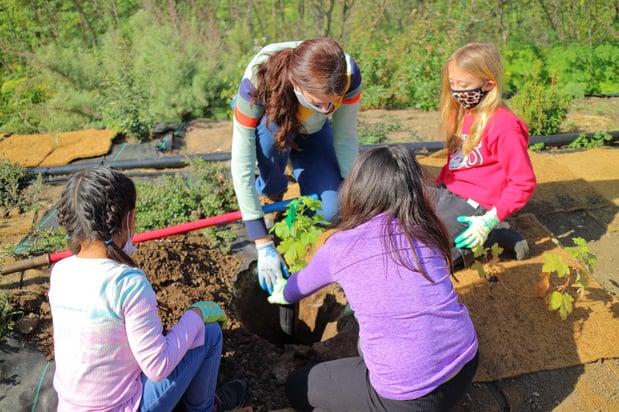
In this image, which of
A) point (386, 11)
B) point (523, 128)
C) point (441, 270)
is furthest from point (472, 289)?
point (386, 11)

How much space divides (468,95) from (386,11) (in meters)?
5.09

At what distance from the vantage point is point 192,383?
5.97ft

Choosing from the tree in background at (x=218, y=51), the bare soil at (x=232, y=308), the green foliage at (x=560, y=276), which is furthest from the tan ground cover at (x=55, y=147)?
the green foliage at (x=560, y=276)

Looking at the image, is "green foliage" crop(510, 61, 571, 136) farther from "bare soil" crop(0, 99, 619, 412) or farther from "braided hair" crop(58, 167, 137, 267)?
"braided hair" crop(58, 167, 137, 267)

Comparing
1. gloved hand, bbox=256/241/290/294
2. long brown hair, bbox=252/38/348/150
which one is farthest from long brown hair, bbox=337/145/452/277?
gloved hand, bbox=256/241/290/294

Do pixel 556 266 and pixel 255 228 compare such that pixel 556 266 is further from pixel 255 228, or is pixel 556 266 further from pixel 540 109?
pixel 540 109

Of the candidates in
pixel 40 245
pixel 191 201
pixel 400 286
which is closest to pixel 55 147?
pixel 40 245

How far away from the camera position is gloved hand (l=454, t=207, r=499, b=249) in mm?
2543

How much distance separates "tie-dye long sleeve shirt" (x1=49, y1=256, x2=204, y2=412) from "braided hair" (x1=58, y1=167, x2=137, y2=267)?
69 millimetres

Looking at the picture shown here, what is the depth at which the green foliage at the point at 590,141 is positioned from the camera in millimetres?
4109

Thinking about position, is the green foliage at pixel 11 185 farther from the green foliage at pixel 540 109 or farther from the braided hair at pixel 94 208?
the green foliage at pixel 540 109

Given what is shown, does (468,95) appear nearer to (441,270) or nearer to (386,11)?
(441,270)

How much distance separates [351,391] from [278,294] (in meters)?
0.60

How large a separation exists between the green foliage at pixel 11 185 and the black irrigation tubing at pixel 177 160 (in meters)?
0.14
